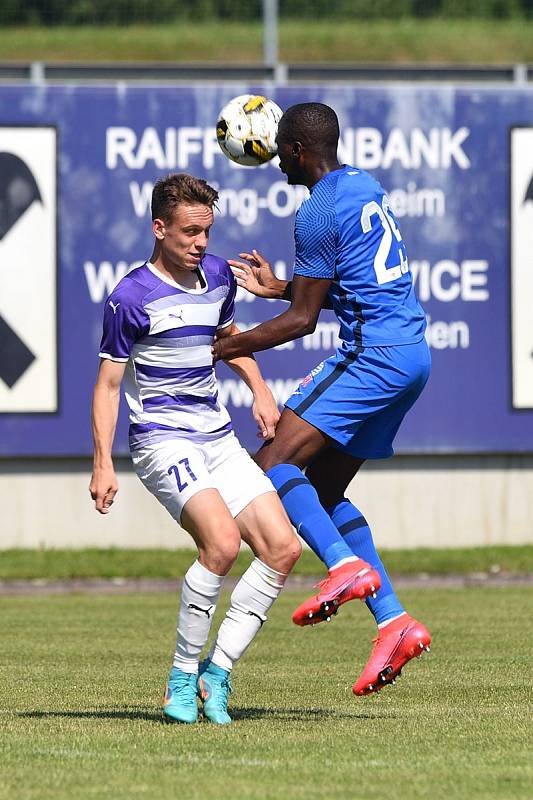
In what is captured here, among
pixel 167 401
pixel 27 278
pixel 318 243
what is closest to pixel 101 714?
pixel 167 401

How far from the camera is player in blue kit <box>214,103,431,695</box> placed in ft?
24.3

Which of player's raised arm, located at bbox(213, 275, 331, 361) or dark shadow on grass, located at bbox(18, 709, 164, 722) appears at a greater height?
player's raised arm, located at bbox(213, 275, 331, 361)

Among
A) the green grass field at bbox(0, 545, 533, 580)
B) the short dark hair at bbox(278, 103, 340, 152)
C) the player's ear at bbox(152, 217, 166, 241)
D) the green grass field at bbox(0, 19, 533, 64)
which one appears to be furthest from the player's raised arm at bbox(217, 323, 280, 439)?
the green grass field at bbox(0, 19, 533, 64)

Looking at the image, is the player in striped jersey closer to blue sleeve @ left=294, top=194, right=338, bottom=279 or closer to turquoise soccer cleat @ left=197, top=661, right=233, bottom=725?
turquoise soccer cleat @ left=197, top=661, right=233, bottom=725

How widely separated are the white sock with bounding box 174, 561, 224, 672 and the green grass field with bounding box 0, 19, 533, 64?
548 inches

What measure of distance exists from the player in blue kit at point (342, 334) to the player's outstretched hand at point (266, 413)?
0.07 m

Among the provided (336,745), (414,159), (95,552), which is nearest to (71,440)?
(95,552)

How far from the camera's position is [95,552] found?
58.9 feet

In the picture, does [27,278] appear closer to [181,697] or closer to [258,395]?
[258,395]

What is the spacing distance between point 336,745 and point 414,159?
12.5 meters

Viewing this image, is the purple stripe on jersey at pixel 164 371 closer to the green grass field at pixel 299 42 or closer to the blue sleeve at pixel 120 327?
the blue sleeve at pixel 120 327

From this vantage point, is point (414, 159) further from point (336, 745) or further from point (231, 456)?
point (336, 745)

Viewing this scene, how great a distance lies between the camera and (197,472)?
7.19 m

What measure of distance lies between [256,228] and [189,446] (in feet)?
36.3
